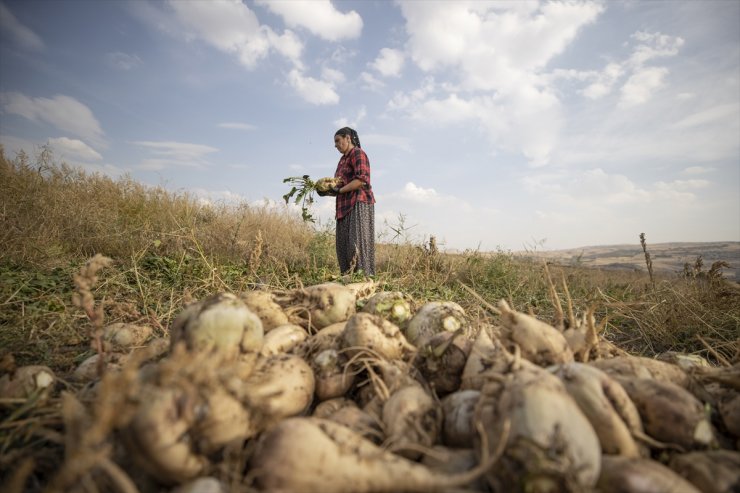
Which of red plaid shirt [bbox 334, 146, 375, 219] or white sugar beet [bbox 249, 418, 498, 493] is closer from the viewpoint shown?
white sugar beet [bbox 249, 418, 498, 493]

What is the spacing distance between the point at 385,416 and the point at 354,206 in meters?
4.37

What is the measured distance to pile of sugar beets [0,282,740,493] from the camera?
1.05 meters

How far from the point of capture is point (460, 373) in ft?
5.73

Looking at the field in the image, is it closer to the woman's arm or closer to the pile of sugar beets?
the pile of sugar beets

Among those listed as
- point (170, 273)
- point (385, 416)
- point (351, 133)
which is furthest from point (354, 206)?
point (385, 416)

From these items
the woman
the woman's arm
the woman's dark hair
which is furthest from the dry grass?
the woman's dark hair

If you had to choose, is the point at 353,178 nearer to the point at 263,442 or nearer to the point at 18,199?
the point at 263,442

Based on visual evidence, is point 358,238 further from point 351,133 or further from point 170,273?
point 170,273

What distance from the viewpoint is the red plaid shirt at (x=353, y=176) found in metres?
5.54

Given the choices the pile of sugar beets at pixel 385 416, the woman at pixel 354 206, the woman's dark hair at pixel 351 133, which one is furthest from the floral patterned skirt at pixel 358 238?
the pile of sugar beets at pixel 385 416

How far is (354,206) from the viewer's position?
5.64 metres

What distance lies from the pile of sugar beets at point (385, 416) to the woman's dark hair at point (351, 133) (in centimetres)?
459

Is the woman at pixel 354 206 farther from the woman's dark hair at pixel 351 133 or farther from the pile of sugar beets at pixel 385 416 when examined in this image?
the pile of sugar beets at pixel 385 416

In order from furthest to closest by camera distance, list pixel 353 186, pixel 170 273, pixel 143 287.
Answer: pixel 353 186 < pixel 170 273 < pixel 143 287
